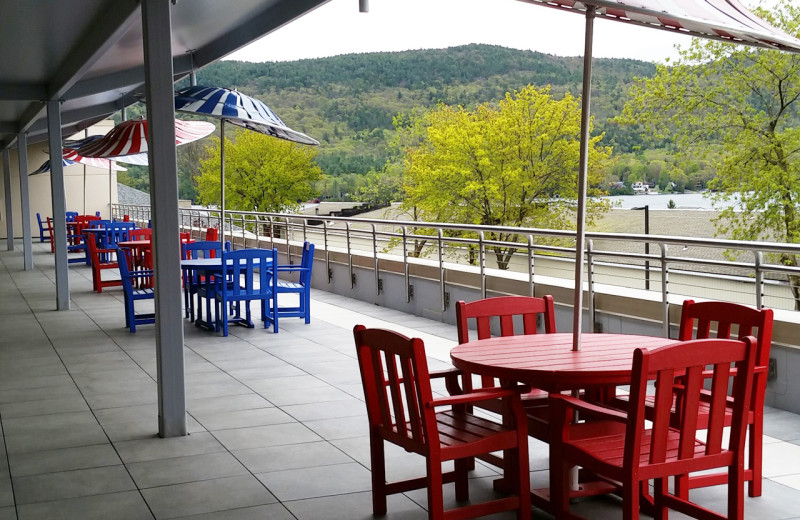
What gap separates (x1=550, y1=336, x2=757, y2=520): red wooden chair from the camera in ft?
10.2

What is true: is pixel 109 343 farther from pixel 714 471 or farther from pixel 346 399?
pixel 714 471

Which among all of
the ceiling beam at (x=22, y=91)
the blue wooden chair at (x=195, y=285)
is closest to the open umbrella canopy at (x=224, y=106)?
the blue wooden chair at (x=195, y=285)

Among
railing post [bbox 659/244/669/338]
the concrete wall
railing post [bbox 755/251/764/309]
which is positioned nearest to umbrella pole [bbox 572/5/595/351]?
railing post [bbox 755/251/764/309]

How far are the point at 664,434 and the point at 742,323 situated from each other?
1155mm

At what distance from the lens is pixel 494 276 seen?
920 cm

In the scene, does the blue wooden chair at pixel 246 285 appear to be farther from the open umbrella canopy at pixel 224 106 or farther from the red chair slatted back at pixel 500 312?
the red chair slatted back at pixel 500 312

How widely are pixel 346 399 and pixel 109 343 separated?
13.0 feet

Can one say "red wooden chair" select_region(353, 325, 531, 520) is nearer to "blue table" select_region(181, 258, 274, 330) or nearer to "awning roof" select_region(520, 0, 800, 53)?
"awning roof" select_region(520, 0, 800, 53)

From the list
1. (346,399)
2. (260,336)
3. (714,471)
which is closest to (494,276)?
(260,336)

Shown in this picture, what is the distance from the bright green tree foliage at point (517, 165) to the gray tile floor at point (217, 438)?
96.5 ft

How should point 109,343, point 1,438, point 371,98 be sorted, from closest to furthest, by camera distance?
1. point 1,438
2. point 109,343
3. point 371,98

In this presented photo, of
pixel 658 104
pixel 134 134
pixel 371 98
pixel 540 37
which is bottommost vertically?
pixel 134 134

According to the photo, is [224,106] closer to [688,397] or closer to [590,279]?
[590,279]

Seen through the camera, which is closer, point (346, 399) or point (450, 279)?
point (346, 399)
